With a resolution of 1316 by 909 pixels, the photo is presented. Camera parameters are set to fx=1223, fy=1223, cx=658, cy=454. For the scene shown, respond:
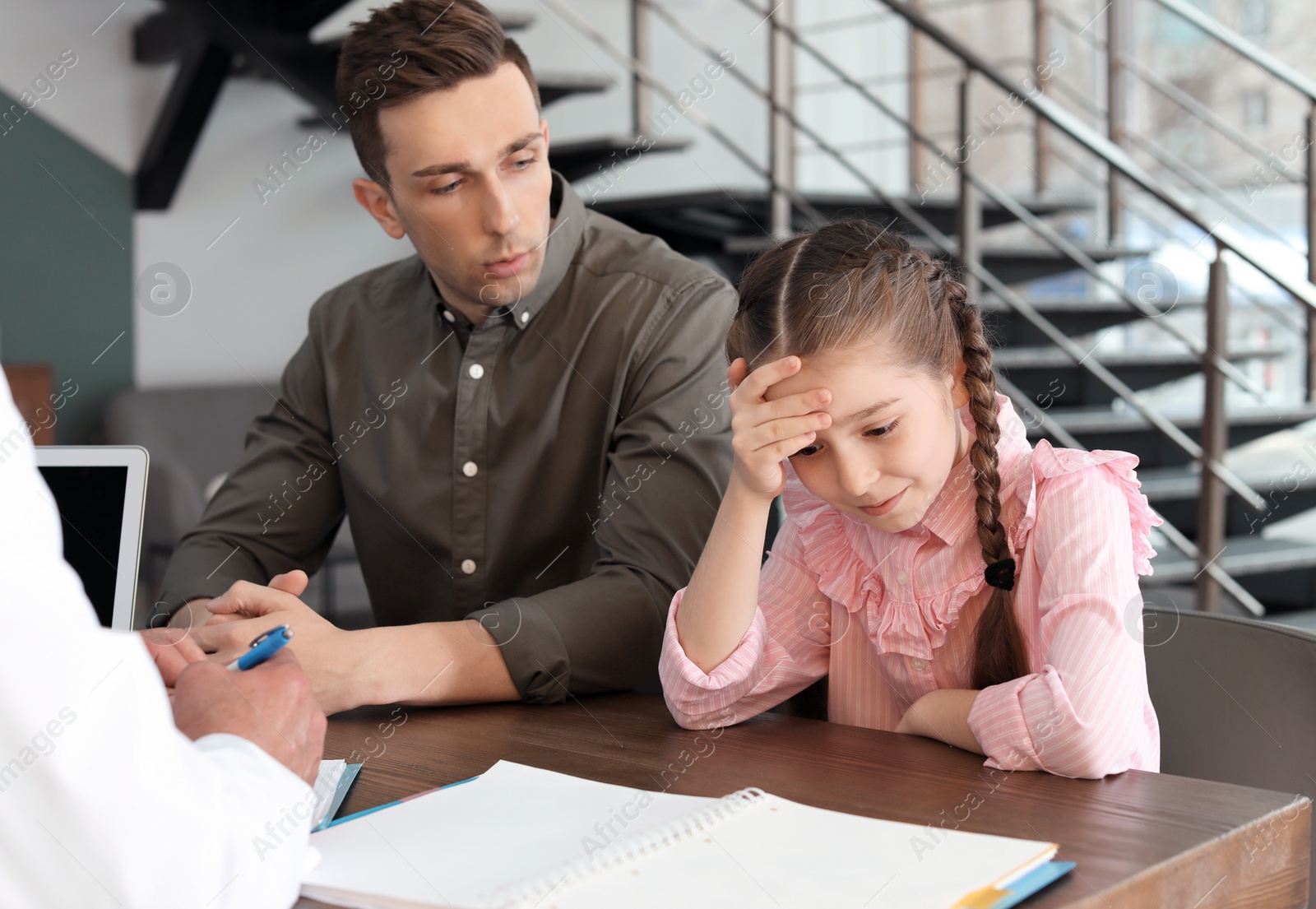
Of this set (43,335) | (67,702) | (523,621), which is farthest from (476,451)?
(43,335)

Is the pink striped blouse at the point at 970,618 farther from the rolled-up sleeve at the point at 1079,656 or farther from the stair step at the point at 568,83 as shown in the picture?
the stair step at the point at 568,83

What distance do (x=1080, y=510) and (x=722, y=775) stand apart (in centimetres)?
35

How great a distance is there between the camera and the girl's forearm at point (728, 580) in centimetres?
102

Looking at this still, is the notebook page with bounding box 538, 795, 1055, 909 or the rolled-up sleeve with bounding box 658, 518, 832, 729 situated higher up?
the notebook page with bounding box 538, 795, 1055, 909

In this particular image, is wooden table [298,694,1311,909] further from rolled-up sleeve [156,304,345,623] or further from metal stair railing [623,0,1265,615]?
metal stair railing [623,0,1265,615]

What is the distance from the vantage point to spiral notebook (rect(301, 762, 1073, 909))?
2.00 ft

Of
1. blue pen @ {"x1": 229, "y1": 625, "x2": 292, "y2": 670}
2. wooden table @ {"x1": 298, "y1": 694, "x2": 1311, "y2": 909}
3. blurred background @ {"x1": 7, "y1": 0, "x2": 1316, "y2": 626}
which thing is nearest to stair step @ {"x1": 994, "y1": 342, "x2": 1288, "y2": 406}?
blurred background @ {"x1": 7, "y1": 0, "x2": 1316, "y2": 626}

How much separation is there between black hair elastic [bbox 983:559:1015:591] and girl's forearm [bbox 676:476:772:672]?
0.19m

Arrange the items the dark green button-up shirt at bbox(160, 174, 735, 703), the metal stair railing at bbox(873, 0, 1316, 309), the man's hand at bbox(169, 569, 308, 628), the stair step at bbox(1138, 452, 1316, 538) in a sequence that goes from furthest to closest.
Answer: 1. the stair step at bbox(1138, 452, 1316, 538)
2. the metal stair railing at bbox(873, 0, 1316, 309)
3. the dark green button-up shirt at bbox(160, 174, 735, 703)
4. the man's hand at bbox(169, 569, 308, 628)

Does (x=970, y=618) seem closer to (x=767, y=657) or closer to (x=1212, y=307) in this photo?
(x=767, y=657)

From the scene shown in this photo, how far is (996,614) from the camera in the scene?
99 cm

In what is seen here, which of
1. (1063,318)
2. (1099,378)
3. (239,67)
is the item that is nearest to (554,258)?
(1099,378)

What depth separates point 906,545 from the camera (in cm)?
106

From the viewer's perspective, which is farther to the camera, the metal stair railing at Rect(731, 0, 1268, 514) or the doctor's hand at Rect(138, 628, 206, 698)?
the metal stair railing at Rect(731, 0, 1268, 514)
